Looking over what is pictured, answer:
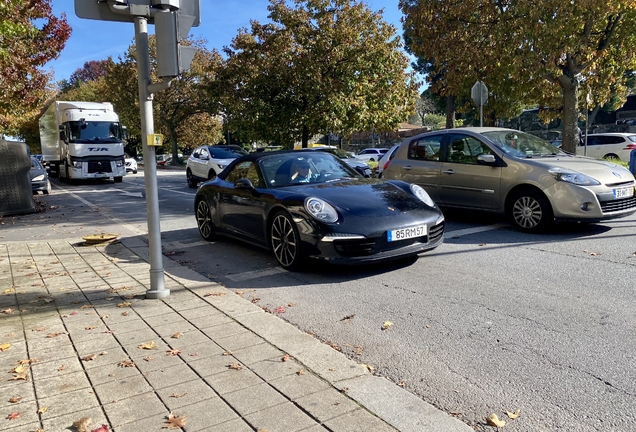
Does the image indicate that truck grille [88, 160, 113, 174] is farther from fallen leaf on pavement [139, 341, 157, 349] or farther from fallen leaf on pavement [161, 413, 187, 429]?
fallen leaf on pavement [161, 413, 187, 429]

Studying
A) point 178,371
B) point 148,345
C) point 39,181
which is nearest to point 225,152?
point 39,181

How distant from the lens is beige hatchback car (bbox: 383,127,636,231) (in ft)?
23.7

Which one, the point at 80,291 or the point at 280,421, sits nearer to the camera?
the point at 280,421

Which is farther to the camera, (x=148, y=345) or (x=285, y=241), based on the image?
(x=285, y=241)

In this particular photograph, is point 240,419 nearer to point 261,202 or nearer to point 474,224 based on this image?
point 261,202

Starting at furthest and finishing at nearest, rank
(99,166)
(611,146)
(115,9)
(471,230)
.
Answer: (611,146)
(99,166)
(471,230)
(115,9)

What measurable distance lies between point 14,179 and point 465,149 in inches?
392

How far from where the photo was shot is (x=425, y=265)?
6.09 metres

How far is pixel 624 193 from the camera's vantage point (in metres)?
7.36

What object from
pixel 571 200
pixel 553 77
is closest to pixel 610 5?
pixel 553 77

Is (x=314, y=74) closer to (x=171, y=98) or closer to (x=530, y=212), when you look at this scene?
(x=530, y=212)

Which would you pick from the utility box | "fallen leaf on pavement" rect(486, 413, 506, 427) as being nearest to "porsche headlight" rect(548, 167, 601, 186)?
"fallen leaf on pavement" rect(486, 413, 506, 427)

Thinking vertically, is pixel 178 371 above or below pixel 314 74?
below

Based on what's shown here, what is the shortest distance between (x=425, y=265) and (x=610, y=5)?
32.5 ft
